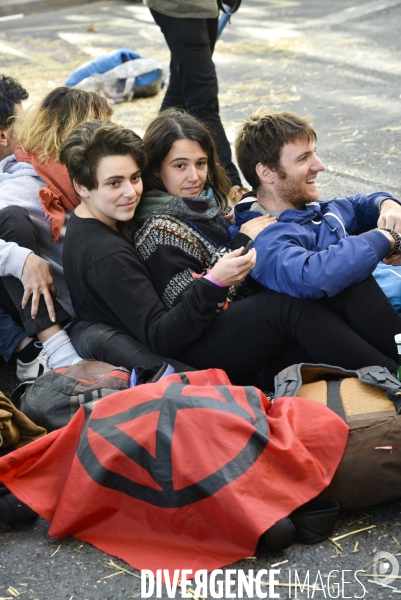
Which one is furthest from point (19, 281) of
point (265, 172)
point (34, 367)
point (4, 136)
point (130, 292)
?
point (265, 172)

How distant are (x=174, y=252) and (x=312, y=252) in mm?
529

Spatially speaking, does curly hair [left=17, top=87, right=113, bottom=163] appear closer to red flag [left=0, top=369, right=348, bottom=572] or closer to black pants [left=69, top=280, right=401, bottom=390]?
black pants [left=69, top=280, right=401, bottom=390]

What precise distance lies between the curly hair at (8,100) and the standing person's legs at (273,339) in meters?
1.54

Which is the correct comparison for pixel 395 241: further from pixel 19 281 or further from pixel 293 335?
pixel 19 281

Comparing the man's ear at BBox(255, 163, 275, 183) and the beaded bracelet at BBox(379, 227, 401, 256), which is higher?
the man's ear at BBox(255, 163, 275, 183)

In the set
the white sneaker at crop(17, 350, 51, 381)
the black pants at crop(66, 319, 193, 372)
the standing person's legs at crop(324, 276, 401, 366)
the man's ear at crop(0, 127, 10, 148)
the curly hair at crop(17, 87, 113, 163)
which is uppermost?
the curly hair at crop(17, 87, 113, 163)

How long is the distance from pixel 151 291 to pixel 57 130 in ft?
3.09

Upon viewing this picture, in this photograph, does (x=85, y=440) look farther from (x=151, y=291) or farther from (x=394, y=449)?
(x=394, y=449)

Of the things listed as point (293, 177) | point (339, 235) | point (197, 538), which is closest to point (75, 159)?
point (293, 177)

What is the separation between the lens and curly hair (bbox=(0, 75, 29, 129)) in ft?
12.5

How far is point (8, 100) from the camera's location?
3818 millimetres

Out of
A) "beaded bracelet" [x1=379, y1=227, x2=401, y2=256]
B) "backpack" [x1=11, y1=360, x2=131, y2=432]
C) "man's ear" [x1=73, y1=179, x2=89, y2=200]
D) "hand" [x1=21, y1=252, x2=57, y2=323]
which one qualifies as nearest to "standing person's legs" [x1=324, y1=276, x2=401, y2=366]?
"beaded bracelet" [x1=379, y1=227, x2=401, y2=256]

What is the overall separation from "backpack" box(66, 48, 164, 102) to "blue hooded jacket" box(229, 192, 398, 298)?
4.79m

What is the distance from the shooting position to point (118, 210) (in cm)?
309
